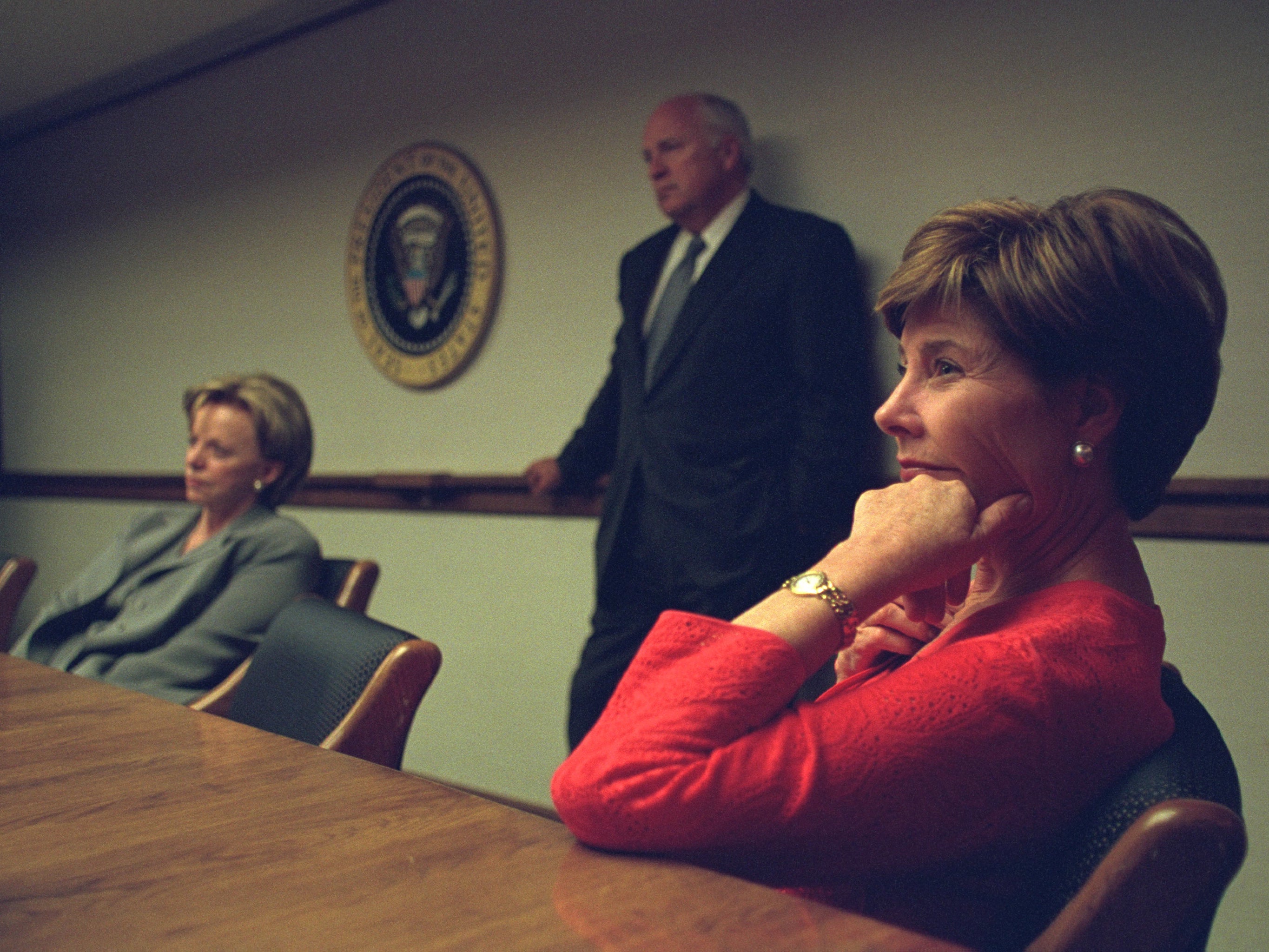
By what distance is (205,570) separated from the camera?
7.49 feet

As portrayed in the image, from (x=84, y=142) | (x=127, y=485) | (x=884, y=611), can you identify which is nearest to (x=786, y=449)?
(x=884, y=611)

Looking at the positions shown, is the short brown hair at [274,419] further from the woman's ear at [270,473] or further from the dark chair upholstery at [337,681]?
the dark chair upholstery at [337,681]

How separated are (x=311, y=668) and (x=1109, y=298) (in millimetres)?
1090

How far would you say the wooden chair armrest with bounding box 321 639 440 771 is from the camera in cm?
133

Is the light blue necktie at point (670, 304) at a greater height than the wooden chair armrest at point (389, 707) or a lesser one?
greater

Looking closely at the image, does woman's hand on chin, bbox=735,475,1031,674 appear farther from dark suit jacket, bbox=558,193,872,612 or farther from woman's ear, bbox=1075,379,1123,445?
dark suit jacket, bbox=558,193,872,612

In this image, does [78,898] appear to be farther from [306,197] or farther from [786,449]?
[306,197]

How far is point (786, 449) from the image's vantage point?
8.84ft

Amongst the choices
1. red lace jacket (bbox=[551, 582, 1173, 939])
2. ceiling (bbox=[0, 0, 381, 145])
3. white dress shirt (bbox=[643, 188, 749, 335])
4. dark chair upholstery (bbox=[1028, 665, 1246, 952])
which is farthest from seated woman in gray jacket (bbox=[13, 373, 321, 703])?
ceiling (bbox=[0, 0, 381, 145])

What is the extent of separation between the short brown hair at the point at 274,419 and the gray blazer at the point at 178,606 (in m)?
0.15

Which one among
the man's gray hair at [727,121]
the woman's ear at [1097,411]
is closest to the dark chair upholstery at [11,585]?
the man's gray hair at [727,121]

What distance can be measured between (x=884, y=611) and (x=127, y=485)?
5169 mm

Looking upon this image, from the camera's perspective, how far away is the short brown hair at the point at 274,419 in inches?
102

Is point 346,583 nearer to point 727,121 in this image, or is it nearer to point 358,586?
point 358,586
